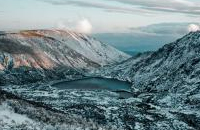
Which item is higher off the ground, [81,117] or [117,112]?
[81,117]

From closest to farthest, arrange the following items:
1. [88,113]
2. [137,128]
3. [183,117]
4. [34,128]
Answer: [34,128] → [137,128] → [88,113] → [183,117]

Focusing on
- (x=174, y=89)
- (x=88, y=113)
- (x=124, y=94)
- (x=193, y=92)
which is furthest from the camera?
(x=124, y=94)

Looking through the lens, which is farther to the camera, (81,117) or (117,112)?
(117,112)

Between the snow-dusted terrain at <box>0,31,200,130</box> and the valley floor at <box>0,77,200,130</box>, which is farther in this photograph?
the snow-dusted terrain at <box>0,31,200,130</box>

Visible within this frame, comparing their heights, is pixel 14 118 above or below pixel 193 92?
above

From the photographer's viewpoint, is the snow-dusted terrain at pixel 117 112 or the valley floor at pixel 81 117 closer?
the valley floor at pixel 81 117

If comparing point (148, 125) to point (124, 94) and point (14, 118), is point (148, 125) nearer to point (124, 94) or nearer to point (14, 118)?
point (14, 118)

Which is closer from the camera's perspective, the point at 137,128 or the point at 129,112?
the point at 137,128

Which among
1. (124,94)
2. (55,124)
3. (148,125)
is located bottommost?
(124,94)

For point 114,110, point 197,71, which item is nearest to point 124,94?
point 197,71

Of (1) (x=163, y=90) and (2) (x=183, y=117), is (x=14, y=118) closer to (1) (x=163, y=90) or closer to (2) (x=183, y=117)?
(2) (x=183, y=117)
